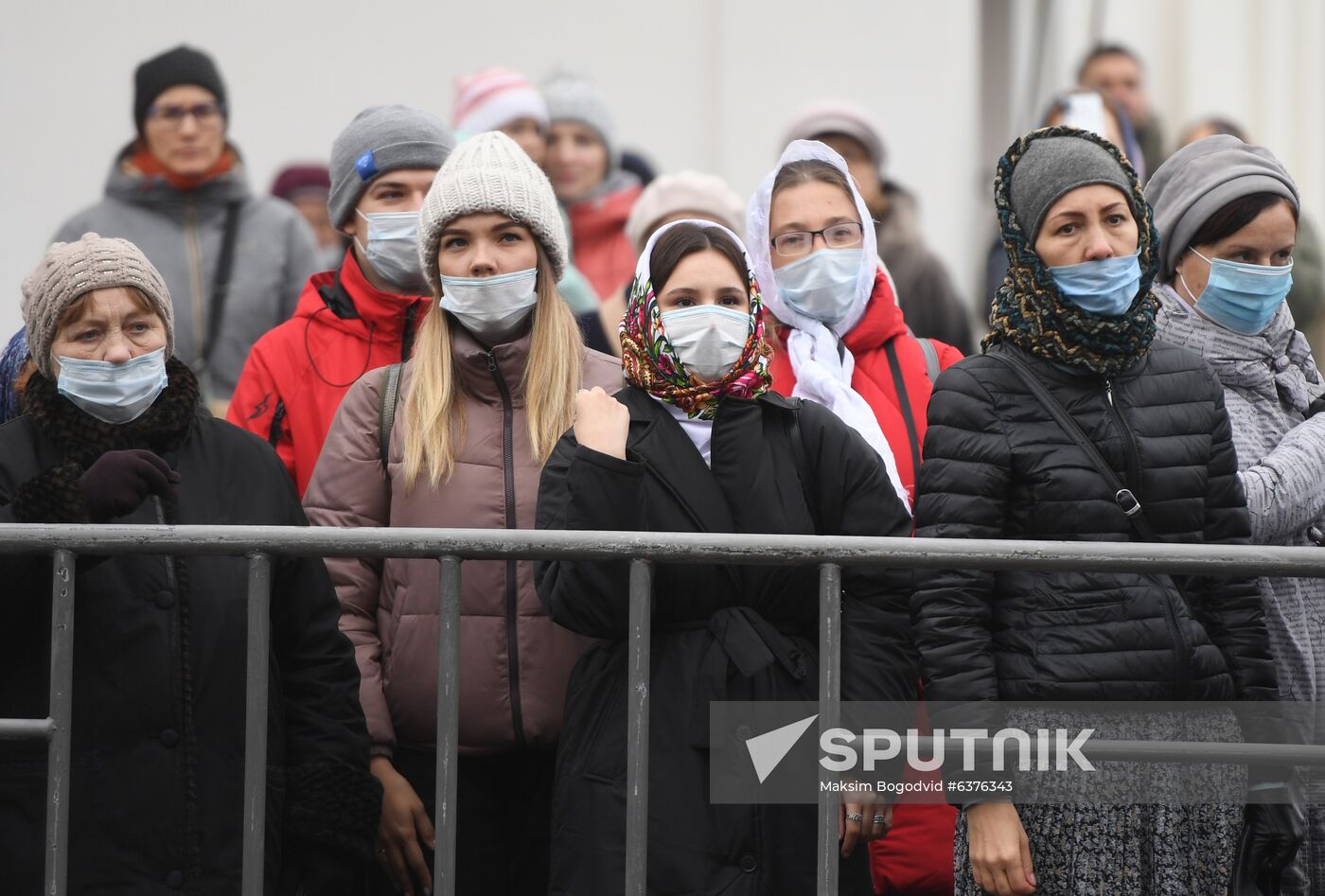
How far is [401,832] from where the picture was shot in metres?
4.06

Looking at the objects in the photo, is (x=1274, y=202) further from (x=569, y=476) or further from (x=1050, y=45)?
(x=1050, y=45)

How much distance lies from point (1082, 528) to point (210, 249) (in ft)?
10.9

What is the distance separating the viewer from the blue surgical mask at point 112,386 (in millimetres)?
3928

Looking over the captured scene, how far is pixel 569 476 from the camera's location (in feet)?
12.2

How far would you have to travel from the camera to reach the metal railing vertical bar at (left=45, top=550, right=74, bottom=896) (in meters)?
3.43

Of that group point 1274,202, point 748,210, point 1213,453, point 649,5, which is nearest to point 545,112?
point 649,5

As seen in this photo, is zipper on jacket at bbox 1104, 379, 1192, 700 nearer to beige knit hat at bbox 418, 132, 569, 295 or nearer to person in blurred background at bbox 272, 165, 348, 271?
beige knit hat at bbox 418, 132, 569, 295

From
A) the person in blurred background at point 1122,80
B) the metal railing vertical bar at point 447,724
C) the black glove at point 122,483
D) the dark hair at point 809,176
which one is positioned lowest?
the metal railing vertical bar at point 447,724

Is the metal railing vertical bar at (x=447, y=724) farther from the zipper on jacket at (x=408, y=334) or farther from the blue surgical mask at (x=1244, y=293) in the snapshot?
the blue surgical mask at (x=1244, y=293)

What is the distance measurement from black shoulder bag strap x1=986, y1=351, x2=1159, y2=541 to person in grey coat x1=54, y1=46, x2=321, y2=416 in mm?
2946

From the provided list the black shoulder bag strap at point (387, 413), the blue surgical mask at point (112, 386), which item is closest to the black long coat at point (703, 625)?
the black shoulder bag strap at point (387, 413)

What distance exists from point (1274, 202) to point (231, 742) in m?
2.66

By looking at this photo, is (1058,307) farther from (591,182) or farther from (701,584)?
(591,182)

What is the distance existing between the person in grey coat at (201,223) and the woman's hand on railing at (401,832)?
2140 millimetres
